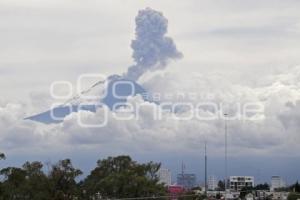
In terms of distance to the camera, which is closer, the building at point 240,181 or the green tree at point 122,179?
the green tree at point 122,179

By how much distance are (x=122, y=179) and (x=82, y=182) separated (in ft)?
8.58

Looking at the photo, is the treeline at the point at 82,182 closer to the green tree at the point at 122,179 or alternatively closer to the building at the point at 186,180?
the green tree at the point at 122,179

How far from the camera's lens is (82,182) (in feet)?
146

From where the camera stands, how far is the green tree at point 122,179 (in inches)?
1720

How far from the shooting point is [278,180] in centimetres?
19688

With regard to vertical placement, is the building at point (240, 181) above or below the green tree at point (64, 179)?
above

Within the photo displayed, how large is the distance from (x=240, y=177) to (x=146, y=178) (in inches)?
5403

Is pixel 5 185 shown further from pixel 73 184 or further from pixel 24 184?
pixel 73 184

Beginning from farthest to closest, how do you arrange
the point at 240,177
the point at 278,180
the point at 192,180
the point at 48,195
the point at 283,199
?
the point at 278,180, the point at 240,177, the point at 192,180, the point at 283,199, the point at 48,195

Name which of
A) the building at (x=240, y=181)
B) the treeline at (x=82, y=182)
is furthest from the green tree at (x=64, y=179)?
the building at (x=240, y=181)

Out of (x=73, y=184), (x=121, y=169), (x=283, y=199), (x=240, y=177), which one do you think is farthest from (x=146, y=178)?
(x=240, y=177)

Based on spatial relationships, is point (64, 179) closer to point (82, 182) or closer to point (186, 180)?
point (82, 182)

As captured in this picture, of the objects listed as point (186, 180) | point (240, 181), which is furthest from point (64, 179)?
point (240, 181)

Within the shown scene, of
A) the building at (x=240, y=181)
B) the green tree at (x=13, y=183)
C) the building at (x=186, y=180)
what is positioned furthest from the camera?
the building at (x=240, y=181)
